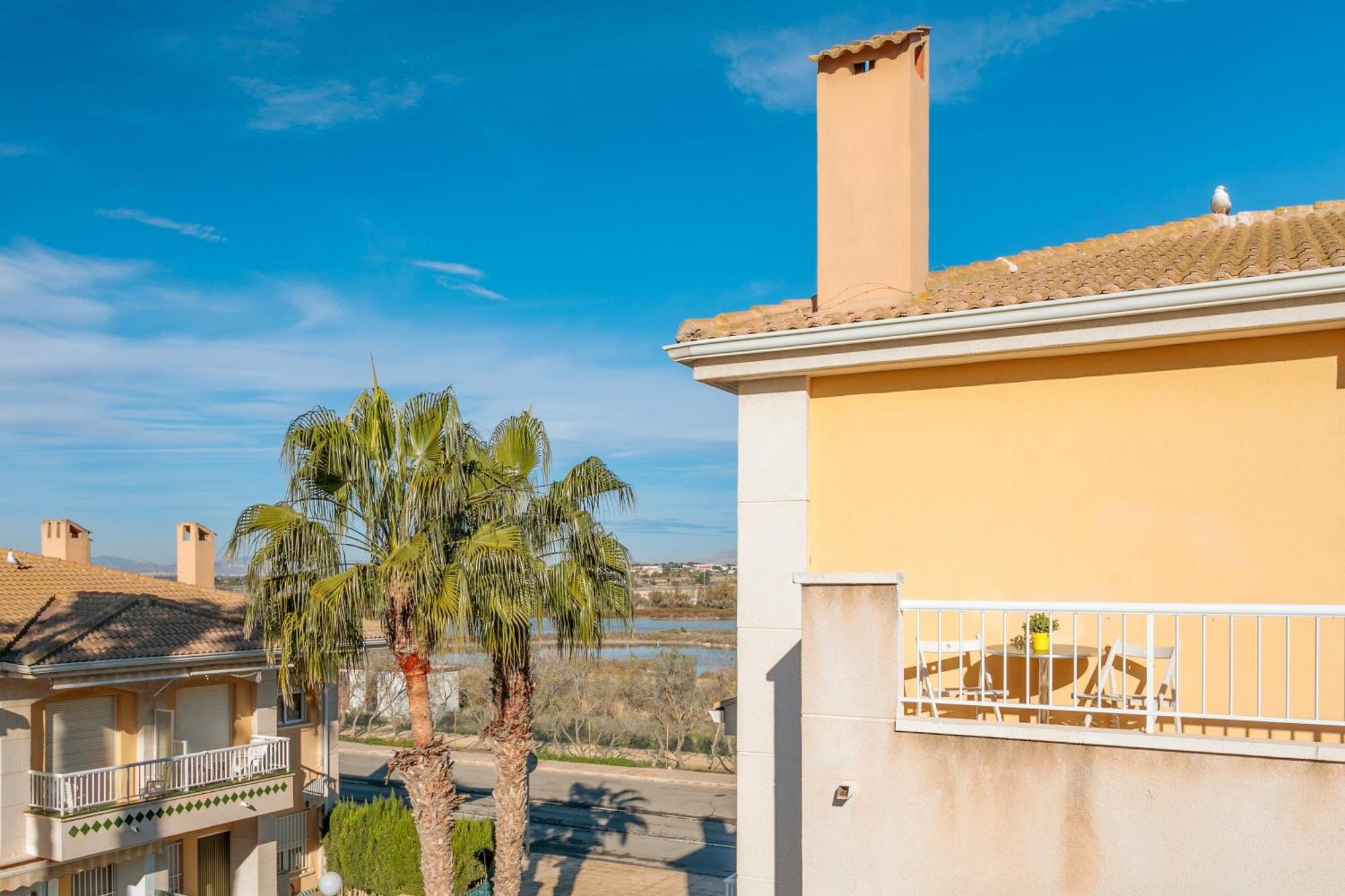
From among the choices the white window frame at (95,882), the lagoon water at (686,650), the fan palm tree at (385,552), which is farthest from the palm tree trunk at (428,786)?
the lagoon water at (686,650)

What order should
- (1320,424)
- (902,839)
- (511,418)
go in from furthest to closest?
1. (511,418)
2. (1320,424)
3. (902,839)

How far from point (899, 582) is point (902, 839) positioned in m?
1.51

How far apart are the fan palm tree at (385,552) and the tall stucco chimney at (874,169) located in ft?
18.1

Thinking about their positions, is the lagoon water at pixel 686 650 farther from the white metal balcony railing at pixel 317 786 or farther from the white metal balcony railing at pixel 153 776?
the white metal balcony railing at pixel 153 776

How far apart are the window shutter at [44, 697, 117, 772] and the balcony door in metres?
2.83

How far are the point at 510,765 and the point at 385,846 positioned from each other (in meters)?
5.59

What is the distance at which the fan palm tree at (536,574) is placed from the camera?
1348 centimetres

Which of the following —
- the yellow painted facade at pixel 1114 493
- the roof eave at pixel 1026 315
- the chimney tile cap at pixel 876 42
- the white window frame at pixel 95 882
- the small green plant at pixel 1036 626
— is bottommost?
the white window frame at pixel 95 882

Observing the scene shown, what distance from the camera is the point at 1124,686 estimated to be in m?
6.75

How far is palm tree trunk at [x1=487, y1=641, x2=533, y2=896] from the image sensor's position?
14.4m

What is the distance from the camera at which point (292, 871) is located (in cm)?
1964

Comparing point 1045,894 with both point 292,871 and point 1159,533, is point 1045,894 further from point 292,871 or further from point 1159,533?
point 292,871

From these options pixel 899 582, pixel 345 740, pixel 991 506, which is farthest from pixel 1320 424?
pixel 345 740

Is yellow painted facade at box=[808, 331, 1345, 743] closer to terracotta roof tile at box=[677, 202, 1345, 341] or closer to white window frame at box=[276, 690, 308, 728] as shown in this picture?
terracotta roof tile at box=[677, 202, 1345, 341]
